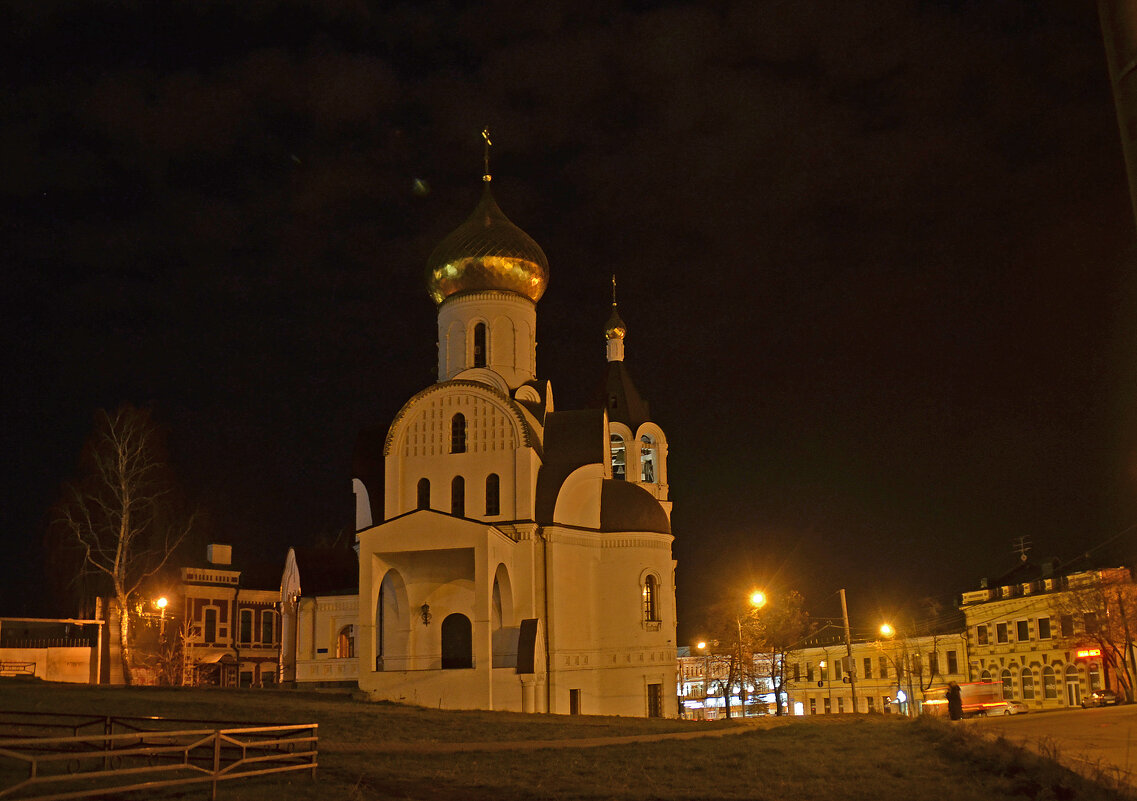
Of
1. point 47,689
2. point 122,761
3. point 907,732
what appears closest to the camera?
point 122,761

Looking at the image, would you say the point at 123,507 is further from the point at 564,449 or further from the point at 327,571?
the point at 564,449

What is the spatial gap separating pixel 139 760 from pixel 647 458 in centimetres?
2895

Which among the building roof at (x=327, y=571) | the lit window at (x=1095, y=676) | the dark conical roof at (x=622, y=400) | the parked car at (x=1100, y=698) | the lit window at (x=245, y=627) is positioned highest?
the dark conical roof at (x=622, y=400)

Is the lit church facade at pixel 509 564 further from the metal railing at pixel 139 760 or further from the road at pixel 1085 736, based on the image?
the metal railing at pixel 139 760

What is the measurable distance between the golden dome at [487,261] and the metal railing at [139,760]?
2252 cm

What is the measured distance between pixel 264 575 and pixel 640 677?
2346 centimetres

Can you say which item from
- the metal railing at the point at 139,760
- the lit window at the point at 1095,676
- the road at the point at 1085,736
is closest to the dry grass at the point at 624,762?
the metal railing at the point at 139,760

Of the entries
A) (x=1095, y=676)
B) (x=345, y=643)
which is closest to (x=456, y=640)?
(x=345, y=643)

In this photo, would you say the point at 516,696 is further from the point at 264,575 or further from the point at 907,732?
the point at 264,575

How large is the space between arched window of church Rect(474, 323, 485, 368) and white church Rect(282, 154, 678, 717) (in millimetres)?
117

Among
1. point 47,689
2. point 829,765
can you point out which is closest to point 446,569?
point 47,689

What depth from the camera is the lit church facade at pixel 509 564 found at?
27359mm

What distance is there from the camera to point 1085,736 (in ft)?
Result: 56.4

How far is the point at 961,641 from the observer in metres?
49.0
